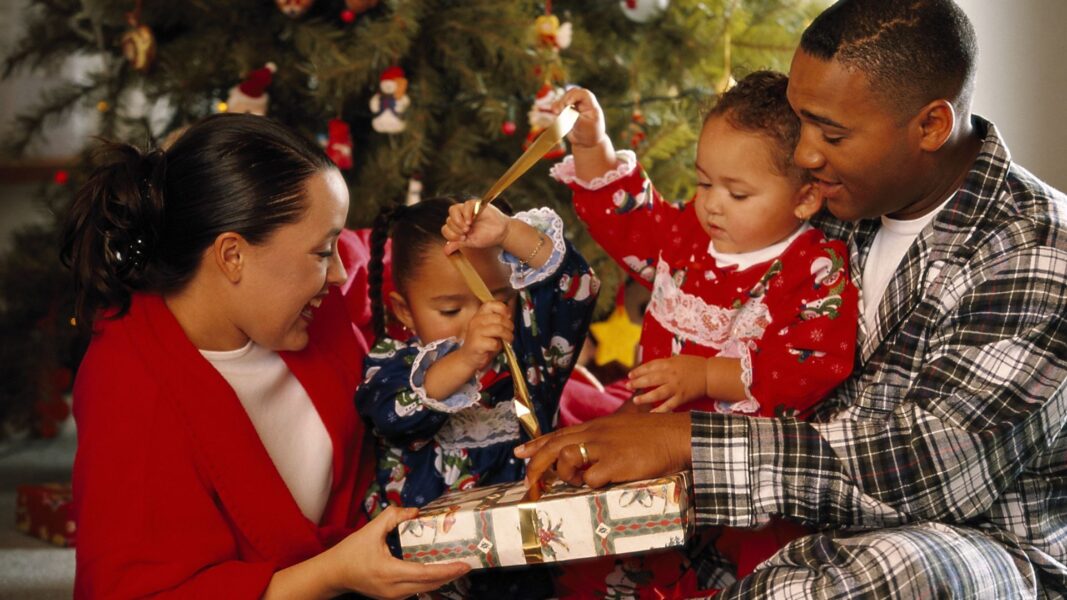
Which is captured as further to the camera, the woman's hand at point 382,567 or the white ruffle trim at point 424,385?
the white ruffle trim at point 424,385

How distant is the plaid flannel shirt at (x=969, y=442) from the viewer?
52.4 inches

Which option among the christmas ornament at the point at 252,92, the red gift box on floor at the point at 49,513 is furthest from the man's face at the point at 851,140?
the red gift box on floor at the point at 49,513

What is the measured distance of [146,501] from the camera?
135 cm

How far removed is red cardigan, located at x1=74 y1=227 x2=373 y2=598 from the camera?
1.34m

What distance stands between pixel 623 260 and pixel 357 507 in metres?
0.55

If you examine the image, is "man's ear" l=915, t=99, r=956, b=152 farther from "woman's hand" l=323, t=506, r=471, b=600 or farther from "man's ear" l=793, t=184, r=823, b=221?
"woman's hand" l=323, t=506, r=471, b=600

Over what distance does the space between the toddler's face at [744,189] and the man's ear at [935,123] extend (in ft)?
0.58

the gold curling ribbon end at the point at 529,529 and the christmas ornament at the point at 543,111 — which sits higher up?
the christmas ornament at the point at 543,111

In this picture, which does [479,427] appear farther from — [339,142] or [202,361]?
[339,142]

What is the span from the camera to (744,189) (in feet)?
5.04

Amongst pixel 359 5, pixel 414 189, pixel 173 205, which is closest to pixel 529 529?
pixel 173 205

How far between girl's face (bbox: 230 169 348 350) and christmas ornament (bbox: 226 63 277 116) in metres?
0.91

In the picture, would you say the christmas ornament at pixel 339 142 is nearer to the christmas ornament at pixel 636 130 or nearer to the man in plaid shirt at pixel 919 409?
the christmas ornament at pixel 636 130

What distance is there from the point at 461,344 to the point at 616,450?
0.29 m
